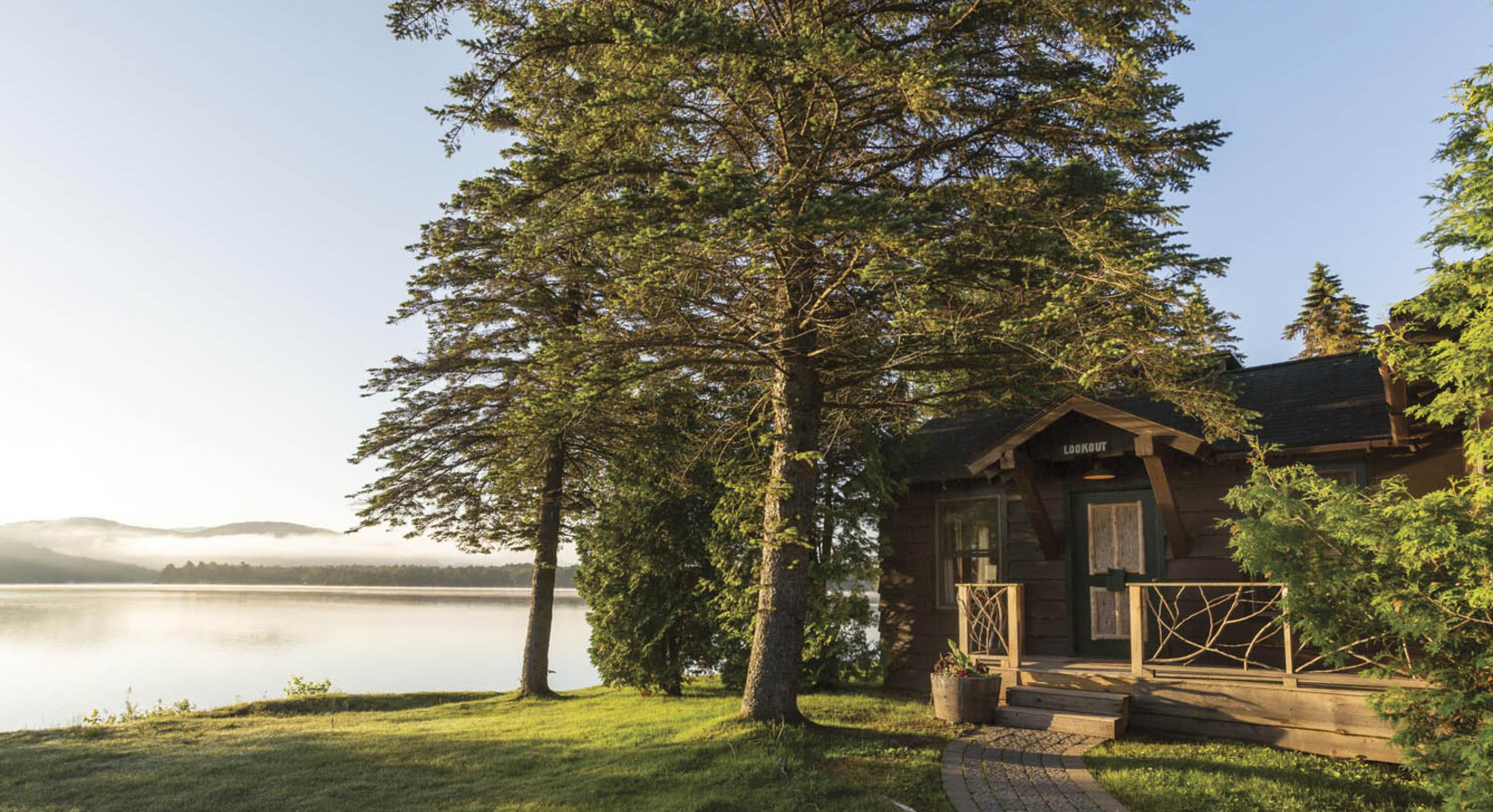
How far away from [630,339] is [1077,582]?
7082mm

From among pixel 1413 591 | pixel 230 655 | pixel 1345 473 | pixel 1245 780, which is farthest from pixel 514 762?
pixel 230 655

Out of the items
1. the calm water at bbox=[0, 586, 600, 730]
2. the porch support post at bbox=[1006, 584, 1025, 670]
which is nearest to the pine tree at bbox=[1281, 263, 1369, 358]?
the porch support post at bbox=[1006, 584, 1025, 670]

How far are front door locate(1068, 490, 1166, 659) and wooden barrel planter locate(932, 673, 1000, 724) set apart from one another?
2.82 m

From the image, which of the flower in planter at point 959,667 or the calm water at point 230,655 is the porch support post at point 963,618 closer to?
the flower in planter at point 959,667

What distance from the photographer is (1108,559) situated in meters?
11.6

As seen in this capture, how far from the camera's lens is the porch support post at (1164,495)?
33.1 feet

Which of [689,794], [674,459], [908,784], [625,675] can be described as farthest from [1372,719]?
[625,675]

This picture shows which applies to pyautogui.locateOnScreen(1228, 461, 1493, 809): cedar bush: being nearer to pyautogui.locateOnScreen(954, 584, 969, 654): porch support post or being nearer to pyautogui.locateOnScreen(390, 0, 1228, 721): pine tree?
pyautogui.locateOnScreen(390, 0, 1228, 721): pine tree

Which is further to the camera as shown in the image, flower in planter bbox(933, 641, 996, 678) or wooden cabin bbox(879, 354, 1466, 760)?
flower in planter bbox(933, 641, 996, 678)

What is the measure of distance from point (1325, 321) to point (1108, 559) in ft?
80.9

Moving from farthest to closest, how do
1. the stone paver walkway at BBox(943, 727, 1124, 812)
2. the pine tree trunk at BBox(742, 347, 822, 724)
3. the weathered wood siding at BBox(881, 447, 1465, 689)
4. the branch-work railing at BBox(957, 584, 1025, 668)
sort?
the branch-work railing at BBox(957, 584, 1025, 668)
the weathered wood siding at BBox(881, 447, 1465, 689)
the pine tree trunk at BBox(742, 347, 822, 724)
the stone paver walkway at BBox(943, 727, 1124, 812)

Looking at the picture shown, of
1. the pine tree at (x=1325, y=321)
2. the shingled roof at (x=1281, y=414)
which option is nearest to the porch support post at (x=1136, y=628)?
the shingled roof at (x=1281, y=414)

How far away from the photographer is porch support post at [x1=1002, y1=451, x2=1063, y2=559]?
36.8 feet

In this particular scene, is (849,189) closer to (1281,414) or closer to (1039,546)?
Answer: (1039,546)
